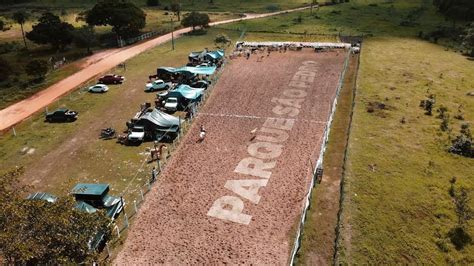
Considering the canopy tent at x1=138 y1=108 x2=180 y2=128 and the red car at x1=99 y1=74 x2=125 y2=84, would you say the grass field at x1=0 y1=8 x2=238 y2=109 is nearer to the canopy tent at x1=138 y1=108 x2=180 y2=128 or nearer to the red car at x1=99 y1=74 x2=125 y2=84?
the red car at x1=99 y1=74 x2=125 y2=84

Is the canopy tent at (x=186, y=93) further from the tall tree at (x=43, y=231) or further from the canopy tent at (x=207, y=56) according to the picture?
the tall tree at (x=43, y=231)

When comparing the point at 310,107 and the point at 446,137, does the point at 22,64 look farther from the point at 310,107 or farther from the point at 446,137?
the point at 446,137

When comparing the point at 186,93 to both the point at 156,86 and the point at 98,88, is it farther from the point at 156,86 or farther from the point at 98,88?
the point at 98,88

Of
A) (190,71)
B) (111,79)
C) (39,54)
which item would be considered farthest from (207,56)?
(39,54)

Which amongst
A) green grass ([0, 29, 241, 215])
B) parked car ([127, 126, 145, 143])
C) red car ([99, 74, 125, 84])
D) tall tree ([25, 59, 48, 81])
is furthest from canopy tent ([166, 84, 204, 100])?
tall tree ([25, 59, 48, 81])

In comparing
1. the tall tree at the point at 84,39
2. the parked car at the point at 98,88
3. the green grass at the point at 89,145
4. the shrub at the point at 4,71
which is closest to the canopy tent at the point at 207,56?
the green grass at the point at 89,145

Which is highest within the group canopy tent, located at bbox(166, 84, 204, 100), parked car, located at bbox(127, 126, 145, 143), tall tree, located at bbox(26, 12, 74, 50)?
tall tree, located at bbox(26, 12, 74, 50)
